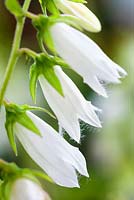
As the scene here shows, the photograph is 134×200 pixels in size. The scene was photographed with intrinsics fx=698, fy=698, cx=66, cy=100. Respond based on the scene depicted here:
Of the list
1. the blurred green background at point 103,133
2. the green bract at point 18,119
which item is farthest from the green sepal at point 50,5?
the blurred green background at point 103,133

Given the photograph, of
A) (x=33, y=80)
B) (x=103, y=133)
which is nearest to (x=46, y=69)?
(x=33, y=80)

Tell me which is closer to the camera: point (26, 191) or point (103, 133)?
point (26, 191)

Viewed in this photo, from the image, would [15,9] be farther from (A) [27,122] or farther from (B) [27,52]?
(A) [27,122]

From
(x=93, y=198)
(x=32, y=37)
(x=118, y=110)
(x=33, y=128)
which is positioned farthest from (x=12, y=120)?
(x=32, y=37)

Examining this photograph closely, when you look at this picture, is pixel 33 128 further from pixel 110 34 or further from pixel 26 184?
pixel 110 34

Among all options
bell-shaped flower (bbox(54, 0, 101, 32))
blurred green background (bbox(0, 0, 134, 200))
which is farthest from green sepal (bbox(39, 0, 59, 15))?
blurred green background (bbox(0, 0, 134, 200))

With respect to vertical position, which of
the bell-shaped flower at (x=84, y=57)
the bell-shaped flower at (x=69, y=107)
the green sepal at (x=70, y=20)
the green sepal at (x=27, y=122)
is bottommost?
the green sepal at (x=27, y=122)

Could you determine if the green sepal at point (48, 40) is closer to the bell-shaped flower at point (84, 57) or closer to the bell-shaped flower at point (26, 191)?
the bell-shaped flower at point (84, 57)
